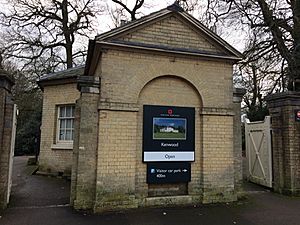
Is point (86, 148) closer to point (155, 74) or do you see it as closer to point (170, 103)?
point (170, 103)

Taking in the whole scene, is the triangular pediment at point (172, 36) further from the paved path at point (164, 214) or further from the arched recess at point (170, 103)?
the paved path at point (164, 214)

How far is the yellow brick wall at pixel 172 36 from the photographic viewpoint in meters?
7.97

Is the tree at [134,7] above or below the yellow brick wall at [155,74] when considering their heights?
above

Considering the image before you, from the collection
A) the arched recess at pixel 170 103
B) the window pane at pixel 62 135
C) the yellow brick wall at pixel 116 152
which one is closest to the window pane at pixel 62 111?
the window pane at pixel 62 135

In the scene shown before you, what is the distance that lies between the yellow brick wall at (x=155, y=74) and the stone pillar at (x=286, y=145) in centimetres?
247

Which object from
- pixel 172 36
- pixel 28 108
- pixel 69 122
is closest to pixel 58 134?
pixel 69 122

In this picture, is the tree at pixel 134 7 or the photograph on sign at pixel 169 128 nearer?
the photograph on sign at pixel 169 128

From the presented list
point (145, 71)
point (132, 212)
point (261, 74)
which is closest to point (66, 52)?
point (261, 74)

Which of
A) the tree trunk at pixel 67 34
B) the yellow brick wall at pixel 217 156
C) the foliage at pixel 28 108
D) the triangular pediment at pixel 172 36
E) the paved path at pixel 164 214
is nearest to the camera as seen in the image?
the paved path at pixel 164 214

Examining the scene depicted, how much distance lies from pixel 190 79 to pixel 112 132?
2.82 metres

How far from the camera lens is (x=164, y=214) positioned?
6914 millimetres

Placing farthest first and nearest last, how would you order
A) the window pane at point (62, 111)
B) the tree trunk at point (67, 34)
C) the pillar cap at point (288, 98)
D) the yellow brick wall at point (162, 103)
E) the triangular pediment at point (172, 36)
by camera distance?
the tree trunk at point (67, 34) → the window pane at point (62, 111) → the pillar cap at point (288, 98) → the triangular pediment at point (172, 36) → the yellow brick wall at point (162, 103)

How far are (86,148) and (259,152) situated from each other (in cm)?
700

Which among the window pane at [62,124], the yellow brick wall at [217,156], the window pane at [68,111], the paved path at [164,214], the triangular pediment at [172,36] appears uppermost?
the triangular pediment at [172,36]
